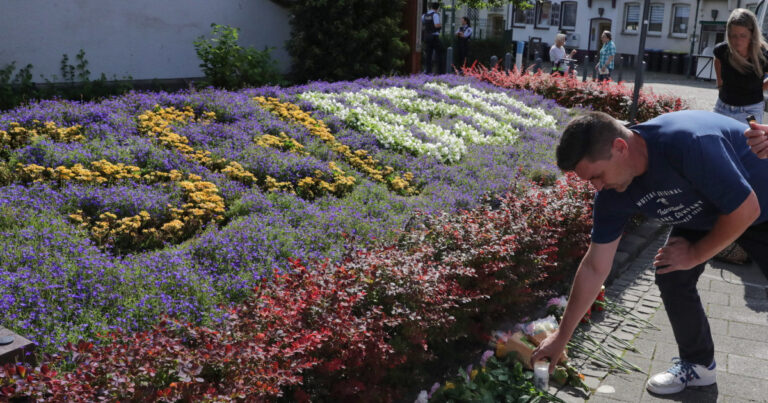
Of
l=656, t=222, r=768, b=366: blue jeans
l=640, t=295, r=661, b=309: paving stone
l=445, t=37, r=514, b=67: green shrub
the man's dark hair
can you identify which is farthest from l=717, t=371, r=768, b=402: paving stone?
l=445, t=37, r=514, b=67: green shrub

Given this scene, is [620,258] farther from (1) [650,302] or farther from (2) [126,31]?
(2) [126,31]

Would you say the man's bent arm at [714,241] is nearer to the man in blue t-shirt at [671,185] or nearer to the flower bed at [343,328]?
the man in blue t-shirt at [671,185]

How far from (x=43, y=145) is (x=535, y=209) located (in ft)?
13.6

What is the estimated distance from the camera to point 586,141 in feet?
9.25

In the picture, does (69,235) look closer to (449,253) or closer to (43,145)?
(43,145)

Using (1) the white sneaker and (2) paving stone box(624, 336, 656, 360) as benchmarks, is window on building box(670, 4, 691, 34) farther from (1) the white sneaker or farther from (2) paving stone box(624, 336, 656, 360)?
(1) the white sneaker

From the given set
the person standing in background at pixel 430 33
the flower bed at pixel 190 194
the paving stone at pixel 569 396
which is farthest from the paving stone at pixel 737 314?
the person standing in background at pixel 430 33

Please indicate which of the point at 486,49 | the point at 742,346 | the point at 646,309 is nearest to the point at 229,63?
the point at 646,309

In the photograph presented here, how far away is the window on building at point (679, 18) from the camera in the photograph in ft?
116

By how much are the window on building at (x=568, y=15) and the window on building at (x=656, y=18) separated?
179 inches

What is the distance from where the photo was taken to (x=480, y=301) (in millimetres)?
4246

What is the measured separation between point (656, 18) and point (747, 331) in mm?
36464

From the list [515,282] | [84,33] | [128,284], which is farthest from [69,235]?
[84,33]

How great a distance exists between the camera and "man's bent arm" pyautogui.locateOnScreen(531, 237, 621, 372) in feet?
10.6
